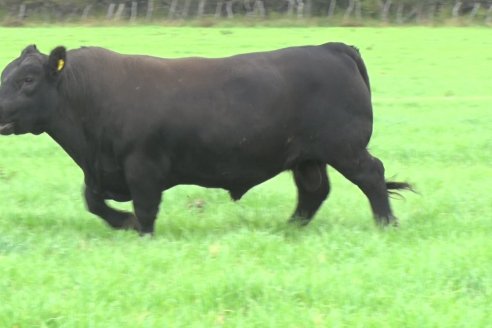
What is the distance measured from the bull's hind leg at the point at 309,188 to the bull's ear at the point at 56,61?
2.25 m

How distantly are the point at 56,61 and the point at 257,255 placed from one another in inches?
98.0

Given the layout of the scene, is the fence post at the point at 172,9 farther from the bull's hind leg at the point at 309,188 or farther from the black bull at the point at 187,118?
the black bull at the point at 187,118

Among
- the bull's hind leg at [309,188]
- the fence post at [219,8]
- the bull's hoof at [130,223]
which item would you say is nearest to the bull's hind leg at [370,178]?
the bull's hind leg at [309,188]

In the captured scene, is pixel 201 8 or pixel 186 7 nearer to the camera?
pixel 201 8

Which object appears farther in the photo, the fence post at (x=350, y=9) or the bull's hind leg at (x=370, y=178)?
the fence post at (x=350, y=9)

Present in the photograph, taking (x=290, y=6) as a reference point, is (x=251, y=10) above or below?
below

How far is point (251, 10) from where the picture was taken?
173 feet

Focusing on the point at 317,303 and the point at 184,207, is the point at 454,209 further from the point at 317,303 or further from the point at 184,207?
the point at 317,303

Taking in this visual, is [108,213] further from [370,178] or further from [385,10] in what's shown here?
[385,10]

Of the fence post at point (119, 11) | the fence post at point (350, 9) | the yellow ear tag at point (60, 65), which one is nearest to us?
the yellow ear tag at point (60, 65)

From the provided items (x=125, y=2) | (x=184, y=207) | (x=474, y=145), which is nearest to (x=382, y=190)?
(x=184, y=207)

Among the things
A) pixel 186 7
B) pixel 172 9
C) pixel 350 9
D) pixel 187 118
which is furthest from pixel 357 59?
pixel 186 7

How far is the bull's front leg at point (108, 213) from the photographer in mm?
7449

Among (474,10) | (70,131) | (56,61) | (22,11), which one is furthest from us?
(22,11)
